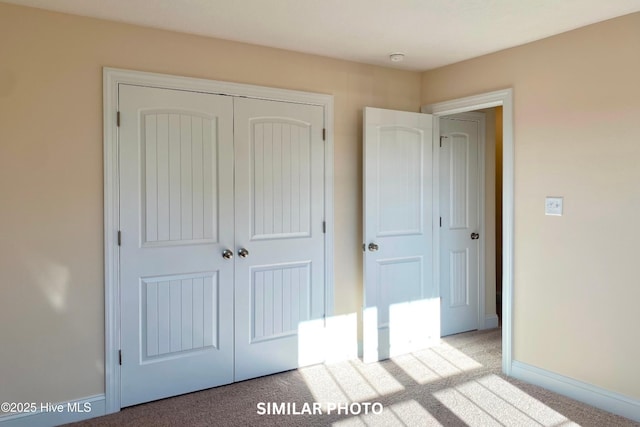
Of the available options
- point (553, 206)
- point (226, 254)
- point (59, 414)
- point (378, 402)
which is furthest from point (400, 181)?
point (59, 414)

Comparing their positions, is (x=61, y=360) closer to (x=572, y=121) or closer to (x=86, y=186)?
(x=86, y=186)

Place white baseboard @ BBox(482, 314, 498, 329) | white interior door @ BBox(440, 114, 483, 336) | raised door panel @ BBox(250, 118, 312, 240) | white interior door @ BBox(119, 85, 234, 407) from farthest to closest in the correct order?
1. white baseboard @ BBox(482, 314, 498, 329)
2. white interior door @ BBox(440, 114, 483, 336)
3. raised door panel @ BBox(250, 118, 312, 240)
4. white interior door @ BBox(119, 85, 234, 407)

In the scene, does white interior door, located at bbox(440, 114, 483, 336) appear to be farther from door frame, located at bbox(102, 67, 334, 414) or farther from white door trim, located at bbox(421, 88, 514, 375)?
door frame, located at bbox(102, 67, 334, 414)

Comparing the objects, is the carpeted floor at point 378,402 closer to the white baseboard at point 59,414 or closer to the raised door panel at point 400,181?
the white baseboard at point 59,414

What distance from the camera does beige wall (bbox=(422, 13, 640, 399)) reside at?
2.57m

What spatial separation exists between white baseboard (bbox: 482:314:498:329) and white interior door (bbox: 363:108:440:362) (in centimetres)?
76

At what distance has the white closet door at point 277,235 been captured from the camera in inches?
121

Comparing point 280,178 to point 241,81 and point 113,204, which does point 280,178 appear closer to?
point 241,81

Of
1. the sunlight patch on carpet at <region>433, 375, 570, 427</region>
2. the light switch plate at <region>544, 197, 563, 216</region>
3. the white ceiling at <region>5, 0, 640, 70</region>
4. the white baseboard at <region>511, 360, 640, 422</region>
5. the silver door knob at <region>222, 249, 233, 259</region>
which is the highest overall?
the white ceiling at <region>5, 0, 640, 70</region>

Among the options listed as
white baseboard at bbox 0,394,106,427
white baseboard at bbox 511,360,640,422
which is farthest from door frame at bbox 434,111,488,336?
white baseboard at bbox 0,394,106,427

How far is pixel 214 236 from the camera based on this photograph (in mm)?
2967

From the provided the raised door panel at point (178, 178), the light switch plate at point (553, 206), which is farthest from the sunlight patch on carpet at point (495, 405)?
the raised door panel at point (178, 178)

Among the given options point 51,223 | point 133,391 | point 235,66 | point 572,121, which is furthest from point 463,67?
point 133,391

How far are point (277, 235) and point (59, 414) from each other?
1653 mm
